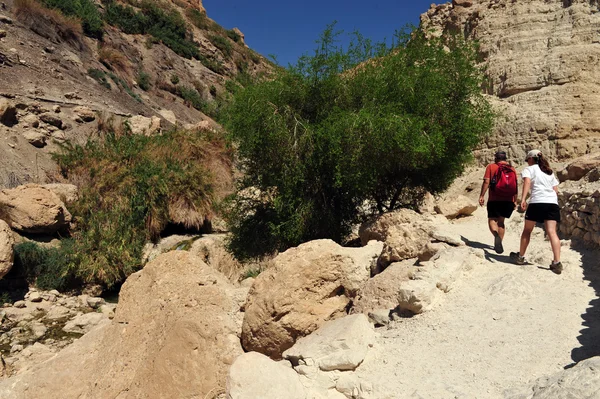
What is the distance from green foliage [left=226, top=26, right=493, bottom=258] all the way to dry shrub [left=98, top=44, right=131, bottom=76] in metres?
16.6

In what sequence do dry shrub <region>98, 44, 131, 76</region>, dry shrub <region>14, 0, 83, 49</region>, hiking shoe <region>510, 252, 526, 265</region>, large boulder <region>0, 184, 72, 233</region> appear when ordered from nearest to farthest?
hiking shoe <region>510, 252, 526, 265</region>, large boulder <region>0, 184, 72, 233</region>, dry shrub <region>14, 0, 83, 49</region>, dry shrub <region>98, 44, 131, 76</region>

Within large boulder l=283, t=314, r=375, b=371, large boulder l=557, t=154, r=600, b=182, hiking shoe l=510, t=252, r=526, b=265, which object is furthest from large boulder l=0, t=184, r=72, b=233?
large boulder l=557, t=154, r=600, b=182

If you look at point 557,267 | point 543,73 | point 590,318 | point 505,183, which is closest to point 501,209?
point 505,183

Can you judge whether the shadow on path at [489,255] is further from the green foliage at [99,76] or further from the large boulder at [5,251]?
the green foliage at [99,76]

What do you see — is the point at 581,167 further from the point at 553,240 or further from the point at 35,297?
the point at 35,297

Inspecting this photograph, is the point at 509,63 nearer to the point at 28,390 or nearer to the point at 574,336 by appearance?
the point at 574,336

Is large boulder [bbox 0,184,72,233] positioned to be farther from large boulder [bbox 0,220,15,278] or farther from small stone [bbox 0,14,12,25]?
small stone [bbox 0,14,12,25]

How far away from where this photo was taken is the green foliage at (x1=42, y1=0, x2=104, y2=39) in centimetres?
2281

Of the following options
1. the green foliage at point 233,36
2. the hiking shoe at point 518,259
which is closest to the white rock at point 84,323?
the hiking shoe at point 518,259

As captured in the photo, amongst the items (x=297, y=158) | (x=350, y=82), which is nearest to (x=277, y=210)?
(x=297, y=158)

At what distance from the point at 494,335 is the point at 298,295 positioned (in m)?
1.98

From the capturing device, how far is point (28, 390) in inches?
197

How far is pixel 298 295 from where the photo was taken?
4.71m

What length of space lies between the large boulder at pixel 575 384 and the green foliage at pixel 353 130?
16.9 ft
